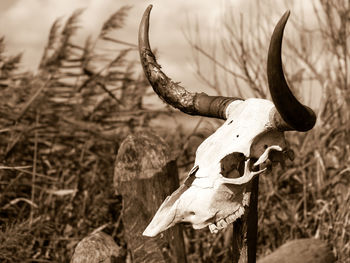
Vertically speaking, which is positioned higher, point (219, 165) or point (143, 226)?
point (219, 165)

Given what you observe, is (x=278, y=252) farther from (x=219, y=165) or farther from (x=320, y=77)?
(x=320, y=77)

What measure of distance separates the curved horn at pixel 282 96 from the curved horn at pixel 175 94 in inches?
14.9

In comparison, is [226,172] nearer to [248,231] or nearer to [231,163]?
[231,163]

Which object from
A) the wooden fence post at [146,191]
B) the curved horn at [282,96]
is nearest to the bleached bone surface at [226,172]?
the curved horn at [282,96]

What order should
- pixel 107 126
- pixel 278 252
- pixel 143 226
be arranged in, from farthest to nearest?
pixel 107 126, pixel 278 252, pixel 143 226

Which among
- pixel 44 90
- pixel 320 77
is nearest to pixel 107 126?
pixel 44 90

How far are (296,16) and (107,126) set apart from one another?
3.41 meters

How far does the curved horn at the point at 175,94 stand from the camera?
2.60 metres

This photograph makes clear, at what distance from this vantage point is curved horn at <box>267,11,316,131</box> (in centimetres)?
197

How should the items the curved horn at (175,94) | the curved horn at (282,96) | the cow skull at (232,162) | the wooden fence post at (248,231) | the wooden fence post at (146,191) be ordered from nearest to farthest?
the curved horn at (282,96), the cow skull at (232,162), the wooden fence post at (248,231), the curved horn at (175,94), the wooden fence post at (146,191)

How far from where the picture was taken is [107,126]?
5.90 meters

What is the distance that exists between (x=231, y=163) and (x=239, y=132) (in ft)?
0.38

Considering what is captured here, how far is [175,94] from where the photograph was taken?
2.70 meters

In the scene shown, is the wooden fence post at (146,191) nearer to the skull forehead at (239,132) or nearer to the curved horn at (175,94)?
the curved horn at (175,94)
